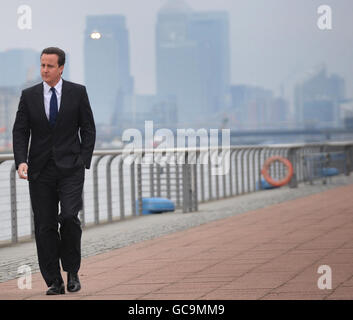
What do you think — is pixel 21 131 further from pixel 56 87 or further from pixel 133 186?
pixel 133 186

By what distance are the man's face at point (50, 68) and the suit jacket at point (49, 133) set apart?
102 millimetres

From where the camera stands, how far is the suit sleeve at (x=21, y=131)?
22.7 feet

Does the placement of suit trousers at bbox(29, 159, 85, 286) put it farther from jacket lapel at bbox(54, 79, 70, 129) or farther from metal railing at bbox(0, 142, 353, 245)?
metal railing at bbox(0, 142, 353, 245)

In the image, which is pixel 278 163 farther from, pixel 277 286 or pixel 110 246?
pixel 277 286

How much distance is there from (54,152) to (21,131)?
0.28 meters

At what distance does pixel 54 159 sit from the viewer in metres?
6.90

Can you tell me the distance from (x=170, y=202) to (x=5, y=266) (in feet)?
26.4

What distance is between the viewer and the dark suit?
6.92m

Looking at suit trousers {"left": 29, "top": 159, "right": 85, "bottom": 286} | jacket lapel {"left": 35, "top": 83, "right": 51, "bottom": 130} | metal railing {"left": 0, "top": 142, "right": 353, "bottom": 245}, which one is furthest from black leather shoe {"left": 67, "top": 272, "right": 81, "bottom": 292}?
metal railing {"left": 0, "top": 142, "right": 353, "bottom": 245}
